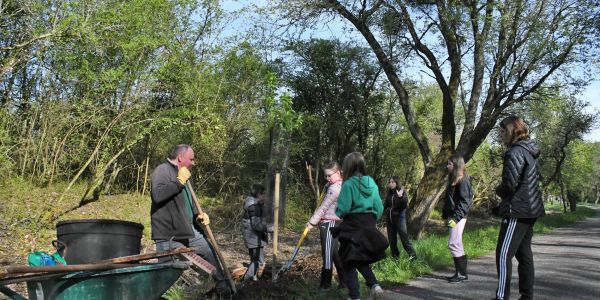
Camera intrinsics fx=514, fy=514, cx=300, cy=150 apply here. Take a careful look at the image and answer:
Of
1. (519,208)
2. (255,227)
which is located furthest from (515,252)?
(255,227)

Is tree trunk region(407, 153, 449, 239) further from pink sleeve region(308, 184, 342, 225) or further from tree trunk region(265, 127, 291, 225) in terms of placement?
pink sleeve region(308, 184, 342, 225)

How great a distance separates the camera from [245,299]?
231 inches

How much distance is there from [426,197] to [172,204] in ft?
32.9

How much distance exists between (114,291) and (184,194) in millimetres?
1643

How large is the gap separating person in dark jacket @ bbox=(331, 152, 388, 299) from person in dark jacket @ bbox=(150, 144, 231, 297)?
5.05 ft

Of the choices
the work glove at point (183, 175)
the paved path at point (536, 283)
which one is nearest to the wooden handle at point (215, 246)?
the work glove at point (183, 175)

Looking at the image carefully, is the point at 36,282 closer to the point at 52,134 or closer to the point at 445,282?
the point at 445,282

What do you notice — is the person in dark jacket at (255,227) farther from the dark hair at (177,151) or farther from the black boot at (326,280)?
the dark hair at (177,151)

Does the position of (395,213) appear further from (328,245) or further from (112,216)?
(112,216)

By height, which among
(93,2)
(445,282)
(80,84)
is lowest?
(445,282)

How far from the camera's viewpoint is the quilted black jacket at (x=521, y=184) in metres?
5.28

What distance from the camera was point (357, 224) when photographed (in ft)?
18.2

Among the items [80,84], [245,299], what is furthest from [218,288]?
[80,84]

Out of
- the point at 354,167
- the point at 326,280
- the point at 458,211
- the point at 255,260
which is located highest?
the point at 354,167
